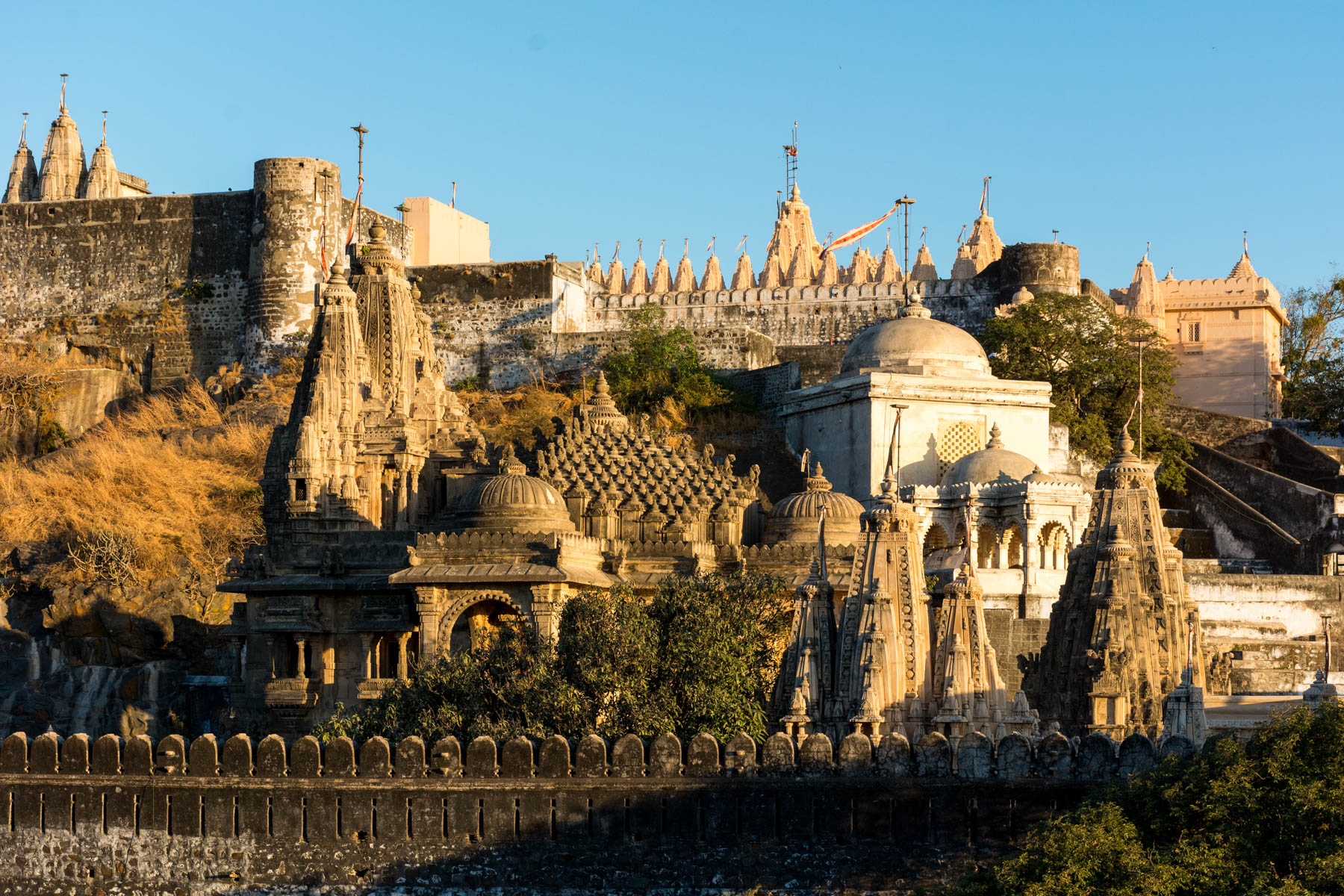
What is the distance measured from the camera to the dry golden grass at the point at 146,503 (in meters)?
53.1

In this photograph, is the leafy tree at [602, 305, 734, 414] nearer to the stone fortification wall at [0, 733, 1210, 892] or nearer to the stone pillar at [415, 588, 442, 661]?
the stone pillar at [415, 588, 442, 661]

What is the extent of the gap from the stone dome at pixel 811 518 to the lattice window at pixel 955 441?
1034cm

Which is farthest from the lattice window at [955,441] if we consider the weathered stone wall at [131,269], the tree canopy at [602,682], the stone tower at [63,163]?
the stone tower at [63,163]

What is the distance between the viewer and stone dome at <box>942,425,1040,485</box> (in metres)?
47.6

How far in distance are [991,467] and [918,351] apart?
5.48 meters

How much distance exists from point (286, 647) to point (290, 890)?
14.2m

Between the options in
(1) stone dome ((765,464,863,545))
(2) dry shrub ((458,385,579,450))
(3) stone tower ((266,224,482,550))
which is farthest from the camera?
(2) dry shrub ((458,385,579,450))

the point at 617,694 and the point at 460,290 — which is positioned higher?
the point at 460,290

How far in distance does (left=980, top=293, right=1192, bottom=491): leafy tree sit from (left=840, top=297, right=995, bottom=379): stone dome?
5.04 metres

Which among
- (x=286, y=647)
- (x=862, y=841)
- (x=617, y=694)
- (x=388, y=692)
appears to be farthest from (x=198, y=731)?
(x=862, y=841)

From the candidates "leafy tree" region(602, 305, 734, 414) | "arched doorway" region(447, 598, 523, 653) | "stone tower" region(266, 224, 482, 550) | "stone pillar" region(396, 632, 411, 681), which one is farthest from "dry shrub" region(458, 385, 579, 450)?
"arched doorway" region(447, 598, 523, 653)

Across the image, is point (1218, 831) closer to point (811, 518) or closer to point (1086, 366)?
point (811, 518)

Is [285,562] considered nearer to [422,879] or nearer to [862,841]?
[422,879]

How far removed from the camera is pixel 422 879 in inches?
977
